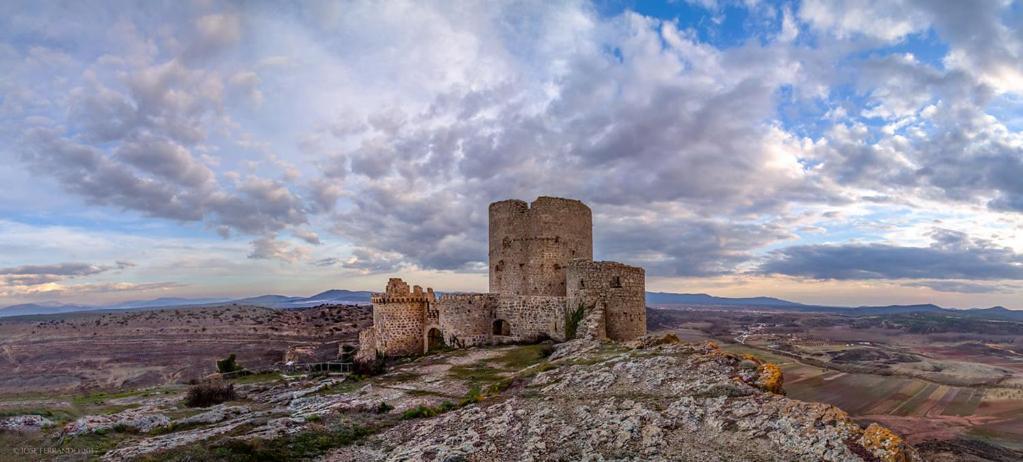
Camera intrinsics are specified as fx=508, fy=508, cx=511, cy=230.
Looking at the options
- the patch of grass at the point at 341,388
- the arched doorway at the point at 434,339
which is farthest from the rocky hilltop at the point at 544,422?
the arched doorway at the point at 434,339

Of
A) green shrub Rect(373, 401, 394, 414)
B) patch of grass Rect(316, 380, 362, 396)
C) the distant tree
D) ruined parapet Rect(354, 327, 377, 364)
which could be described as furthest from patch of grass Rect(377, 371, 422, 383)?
the distant tree

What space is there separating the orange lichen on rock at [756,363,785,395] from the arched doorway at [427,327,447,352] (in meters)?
20.6

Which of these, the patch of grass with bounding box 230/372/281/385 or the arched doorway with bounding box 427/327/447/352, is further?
the arched doorway with bounding box 427/327/447/352

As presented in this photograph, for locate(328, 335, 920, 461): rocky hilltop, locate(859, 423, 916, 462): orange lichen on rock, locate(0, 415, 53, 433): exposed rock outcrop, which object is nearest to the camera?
locate(859, 423, 916, 462): orange lichen on rock

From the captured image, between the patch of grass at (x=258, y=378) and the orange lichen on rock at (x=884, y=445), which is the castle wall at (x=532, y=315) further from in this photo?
the orange lichen on rock at (x=884, y=445)

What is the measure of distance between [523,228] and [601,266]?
7258mm

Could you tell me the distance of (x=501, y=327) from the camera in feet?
93.7

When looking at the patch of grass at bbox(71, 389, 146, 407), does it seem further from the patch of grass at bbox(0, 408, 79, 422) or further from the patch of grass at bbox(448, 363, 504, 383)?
the patch of grass at bbox(448, 363, 504, 383)

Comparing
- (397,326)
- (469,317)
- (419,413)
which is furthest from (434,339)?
(419,413)

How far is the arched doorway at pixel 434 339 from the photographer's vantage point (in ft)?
96.8

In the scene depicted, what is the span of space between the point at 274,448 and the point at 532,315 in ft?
53.3

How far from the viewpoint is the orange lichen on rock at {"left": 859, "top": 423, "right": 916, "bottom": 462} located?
23.7ft

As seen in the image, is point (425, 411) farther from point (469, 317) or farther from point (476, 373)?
point (469, 317)

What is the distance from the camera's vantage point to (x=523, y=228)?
1134 inches
